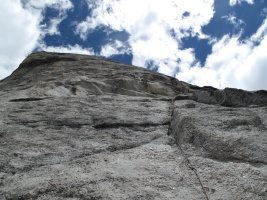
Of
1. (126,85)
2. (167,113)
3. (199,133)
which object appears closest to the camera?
(199,133)

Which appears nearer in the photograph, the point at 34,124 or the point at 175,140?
the point at 175,140

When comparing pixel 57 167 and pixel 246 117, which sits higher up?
pixel 246 117

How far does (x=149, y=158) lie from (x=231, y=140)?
1.23 meters

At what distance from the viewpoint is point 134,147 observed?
19.5 feet

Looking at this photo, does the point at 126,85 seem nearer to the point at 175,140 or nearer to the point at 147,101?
the point at 147,101

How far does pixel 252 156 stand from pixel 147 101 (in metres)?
4.15

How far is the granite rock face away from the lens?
4.47m

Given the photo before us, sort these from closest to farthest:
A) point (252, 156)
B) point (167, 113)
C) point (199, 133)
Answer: point (252, 156), point (199, 133), point (167, 113)

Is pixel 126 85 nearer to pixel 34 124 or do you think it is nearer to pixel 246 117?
pixel 34 124

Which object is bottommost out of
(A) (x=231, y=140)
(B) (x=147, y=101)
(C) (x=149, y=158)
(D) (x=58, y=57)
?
(C) (x=149, y=158)

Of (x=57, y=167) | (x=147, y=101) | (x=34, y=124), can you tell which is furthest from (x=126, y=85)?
(x=57, y=167)

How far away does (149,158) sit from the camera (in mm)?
5328

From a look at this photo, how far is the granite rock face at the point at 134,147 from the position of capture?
14.7 feet

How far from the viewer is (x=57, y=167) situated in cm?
521
